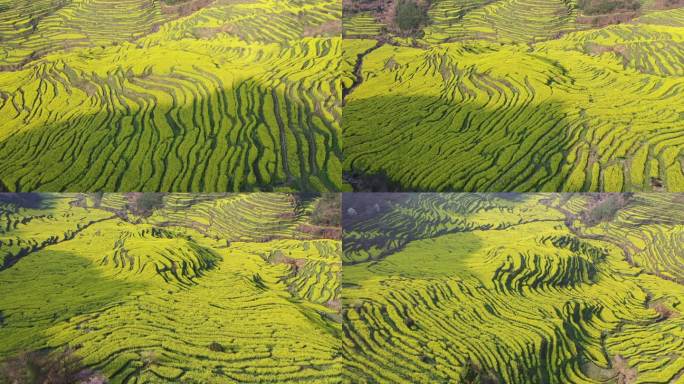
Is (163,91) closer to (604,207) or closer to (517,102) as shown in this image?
(517,102)

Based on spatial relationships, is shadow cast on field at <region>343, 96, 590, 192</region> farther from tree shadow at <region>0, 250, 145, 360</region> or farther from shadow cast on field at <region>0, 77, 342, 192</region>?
tree shadow at <region>0, 250, 145, 360</region>

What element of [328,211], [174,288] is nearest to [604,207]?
[328,211]

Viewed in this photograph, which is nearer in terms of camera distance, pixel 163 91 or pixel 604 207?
pixel 604 207

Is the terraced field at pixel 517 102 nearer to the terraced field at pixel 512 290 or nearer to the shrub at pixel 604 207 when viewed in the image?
the shrub at pixel 604 207

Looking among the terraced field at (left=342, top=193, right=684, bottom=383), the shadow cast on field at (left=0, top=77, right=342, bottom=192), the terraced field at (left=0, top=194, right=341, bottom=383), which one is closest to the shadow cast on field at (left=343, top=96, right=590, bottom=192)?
the terraced field at (left=342, top=193, right=684, bottom=383)

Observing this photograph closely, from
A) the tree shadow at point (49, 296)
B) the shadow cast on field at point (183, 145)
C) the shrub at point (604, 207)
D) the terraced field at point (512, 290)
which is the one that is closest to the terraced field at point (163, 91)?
the shadow cast on field at point (183, 145)

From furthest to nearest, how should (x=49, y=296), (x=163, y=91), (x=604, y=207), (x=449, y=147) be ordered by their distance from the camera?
(x=163, y=91) → (x=449, y=147) → (x=604, y=207) → (x=49, y=296)

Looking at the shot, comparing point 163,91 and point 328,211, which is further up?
point 163,91
